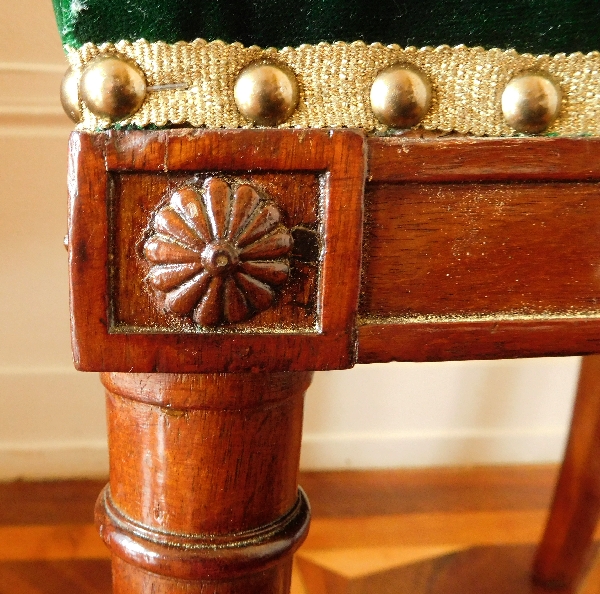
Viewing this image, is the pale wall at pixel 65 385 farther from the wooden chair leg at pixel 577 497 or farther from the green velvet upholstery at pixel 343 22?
the green velvet upholstery at pixel 343 22

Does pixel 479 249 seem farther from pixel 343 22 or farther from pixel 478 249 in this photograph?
pixel 343 22

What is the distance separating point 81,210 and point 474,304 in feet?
0.59

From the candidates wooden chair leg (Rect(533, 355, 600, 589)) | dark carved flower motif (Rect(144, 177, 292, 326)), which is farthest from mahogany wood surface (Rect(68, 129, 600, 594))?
wooden chair leg (Rect(533, 355, 600, 589))

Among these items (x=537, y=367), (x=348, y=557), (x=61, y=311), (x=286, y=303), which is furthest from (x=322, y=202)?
(x=537, y=367)

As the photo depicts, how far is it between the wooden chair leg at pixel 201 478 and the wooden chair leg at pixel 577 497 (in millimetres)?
470

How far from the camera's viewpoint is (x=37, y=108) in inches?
34.7

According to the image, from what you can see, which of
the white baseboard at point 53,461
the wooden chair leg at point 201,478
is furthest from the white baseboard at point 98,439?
the wooden chair leg at point 201,478

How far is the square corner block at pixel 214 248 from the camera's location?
0.86 feet

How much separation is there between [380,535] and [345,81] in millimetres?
718

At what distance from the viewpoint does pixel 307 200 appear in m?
0.28

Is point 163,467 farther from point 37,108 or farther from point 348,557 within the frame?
point 37,108

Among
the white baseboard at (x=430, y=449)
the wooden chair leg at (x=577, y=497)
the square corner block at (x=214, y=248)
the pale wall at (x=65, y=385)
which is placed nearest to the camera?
the square corner block at (x=214, y=248)

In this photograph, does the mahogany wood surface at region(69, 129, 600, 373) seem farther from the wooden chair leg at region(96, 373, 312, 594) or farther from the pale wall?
the pale wall

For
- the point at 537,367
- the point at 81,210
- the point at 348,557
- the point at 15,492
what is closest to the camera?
the point at 81,210
